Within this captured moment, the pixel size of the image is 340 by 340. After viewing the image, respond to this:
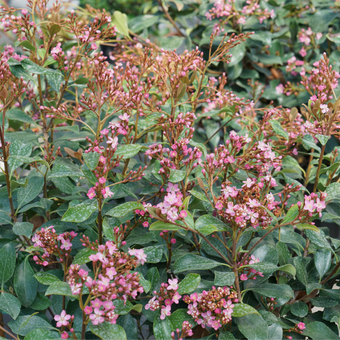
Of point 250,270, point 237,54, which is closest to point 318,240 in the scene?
point 250,270

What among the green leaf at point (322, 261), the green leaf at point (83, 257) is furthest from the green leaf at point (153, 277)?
the green leaf at point (322, 261)

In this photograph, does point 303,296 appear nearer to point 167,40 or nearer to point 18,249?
point 18,249

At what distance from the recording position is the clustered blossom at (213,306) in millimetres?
621

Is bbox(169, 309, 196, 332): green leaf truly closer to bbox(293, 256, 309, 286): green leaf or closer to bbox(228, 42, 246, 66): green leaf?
bbox(293, 256, 309, 286): green leaf

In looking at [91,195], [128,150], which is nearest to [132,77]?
[128,150]

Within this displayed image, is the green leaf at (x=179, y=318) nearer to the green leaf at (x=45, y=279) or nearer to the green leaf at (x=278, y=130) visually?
the green leaf at (x=45, y=279)

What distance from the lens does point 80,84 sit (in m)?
0.96

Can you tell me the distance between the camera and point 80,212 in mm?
656

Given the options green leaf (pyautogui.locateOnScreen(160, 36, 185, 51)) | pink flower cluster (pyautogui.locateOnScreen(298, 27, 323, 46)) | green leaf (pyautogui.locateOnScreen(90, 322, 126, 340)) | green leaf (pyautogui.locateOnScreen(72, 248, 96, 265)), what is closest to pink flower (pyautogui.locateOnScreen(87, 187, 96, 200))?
green leaf (pyautogui.locateOnScreen(72, 248, 96, 265))

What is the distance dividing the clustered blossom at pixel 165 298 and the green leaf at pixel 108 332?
0.09 metres

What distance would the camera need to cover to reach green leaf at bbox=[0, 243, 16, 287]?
2.49 ft

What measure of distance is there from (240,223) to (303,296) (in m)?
0.35

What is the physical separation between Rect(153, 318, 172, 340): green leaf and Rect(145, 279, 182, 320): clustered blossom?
1 cm

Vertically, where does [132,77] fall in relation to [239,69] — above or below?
above
